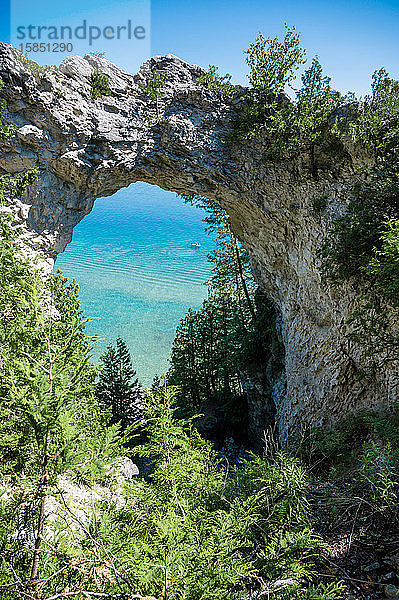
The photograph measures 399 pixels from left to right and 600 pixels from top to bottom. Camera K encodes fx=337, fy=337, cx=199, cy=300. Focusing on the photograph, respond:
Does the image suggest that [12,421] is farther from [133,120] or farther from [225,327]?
[225,327]

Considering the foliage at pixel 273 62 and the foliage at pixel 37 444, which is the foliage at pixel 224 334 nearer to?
the foliage at pixel 273 62

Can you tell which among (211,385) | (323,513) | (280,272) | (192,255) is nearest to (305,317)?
(280,272)

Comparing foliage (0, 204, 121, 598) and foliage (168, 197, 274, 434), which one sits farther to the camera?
foliage (168, 197, 274, 434)

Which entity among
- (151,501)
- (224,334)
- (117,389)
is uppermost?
(224,334)

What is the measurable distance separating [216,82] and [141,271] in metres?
35.4

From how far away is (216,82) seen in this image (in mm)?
9055

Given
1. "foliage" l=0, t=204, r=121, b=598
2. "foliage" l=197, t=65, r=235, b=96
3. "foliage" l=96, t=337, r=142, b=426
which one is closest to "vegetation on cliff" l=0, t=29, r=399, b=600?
"foliage" l=0, t=204, r=121, b=598

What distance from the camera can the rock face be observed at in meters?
7.70

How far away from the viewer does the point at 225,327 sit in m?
17.0

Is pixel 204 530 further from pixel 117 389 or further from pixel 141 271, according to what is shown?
pixel 141 271

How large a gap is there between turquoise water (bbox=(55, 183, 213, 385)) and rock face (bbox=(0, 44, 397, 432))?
66.2 feet

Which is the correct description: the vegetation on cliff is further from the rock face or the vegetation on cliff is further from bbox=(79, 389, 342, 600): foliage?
the rock face

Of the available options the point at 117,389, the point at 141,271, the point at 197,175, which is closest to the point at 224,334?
the point at 117,389

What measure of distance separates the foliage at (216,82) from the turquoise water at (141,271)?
20.3m
